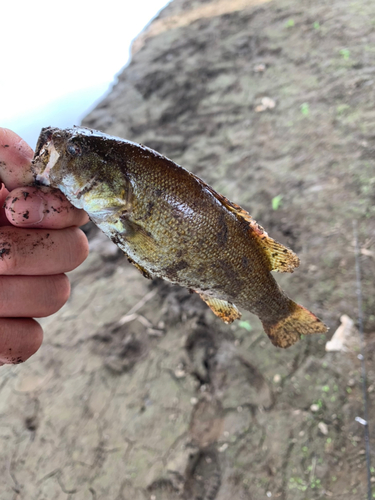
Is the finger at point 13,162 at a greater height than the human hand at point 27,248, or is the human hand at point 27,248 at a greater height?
the finger at point 13,162

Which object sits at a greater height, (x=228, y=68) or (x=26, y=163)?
(x=26, y=163)

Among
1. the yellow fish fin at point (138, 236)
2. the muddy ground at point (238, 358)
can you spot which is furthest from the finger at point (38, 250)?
the muddy ground at point (238, 358)

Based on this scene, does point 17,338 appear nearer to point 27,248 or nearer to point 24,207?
point 27,248

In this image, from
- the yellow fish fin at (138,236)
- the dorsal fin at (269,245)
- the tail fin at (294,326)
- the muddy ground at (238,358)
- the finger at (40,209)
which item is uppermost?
the finger at (40,209)

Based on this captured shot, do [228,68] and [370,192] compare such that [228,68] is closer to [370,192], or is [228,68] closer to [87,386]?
[370,192]

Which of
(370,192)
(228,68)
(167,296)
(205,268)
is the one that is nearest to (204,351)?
(167,296)

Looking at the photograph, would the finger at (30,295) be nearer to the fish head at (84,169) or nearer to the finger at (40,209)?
the finger at (40,209)

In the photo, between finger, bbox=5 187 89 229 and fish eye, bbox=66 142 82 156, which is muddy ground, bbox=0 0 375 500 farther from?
fish eye, bbox=66 142 82 156
